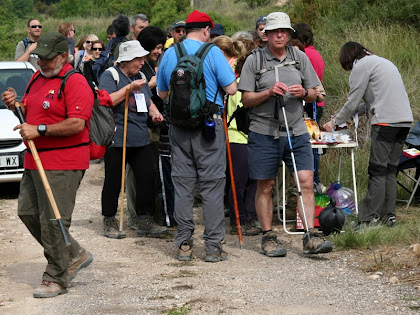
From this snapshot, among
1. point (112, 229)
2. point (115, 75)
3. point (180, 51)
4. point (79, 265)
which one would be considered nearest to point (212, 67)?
point (180, 51)

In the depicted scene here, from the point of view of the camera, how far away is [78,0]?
43.2 metres

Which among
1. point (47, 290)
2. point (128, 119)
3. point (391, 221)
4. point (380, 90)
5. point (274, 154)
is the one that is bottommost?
point (391, 221)

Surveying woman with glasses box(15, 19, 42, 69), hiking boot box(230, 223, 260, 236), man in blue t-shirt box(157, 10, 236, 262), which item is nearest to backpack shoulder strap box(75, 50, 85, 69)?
woman with glasses box(15, 19, 42, 69)

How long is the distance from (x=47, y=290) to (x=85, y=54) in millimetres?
9635

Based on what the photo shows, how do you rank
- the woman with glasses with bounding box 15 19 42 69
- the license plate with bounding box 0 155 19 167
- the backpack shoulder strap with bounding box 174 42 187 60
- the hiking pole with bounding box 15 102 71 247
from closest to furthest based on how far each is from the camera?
the hiking pole with bounding box 15 102 71 247
the backpack shoulder strap with bounding box 174 42 187 60
the license plate with bounding box 0 155 19 167
the woman with glasses with bounding box 15 19 42 69

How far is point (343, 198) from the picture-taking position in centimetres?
951

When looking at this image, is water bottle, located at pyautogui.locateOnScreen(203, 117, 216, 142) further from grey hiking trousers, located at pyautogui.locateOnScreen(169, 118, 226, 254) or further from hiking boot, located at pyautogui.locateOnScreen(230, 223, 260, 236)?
hiking boot, located at pyautogui.locateOnScreen(230, 223, 260, 236)

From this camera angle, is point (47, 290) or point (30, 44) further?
point (30, 44)

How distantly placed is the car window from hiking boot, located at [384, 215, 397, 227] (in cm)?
642

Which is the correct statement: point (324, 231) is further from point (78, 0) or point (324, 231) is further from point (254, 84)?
point (78, 0)

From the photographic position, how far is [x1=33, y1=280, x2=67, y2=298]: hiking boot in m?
6.61

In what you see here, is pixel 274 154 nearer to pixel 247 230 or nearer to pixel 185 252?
pixel 185 252

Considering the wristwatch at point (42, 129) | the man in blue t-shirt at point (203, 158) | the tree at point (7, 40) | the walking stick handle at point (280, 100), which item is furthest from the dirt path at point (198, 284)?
the tree at point (7, 40)

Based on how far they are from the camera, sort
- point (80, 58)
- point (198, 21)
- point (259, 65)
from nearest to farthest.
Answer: point (198, 21), point (259, 65), point (80, 58)
